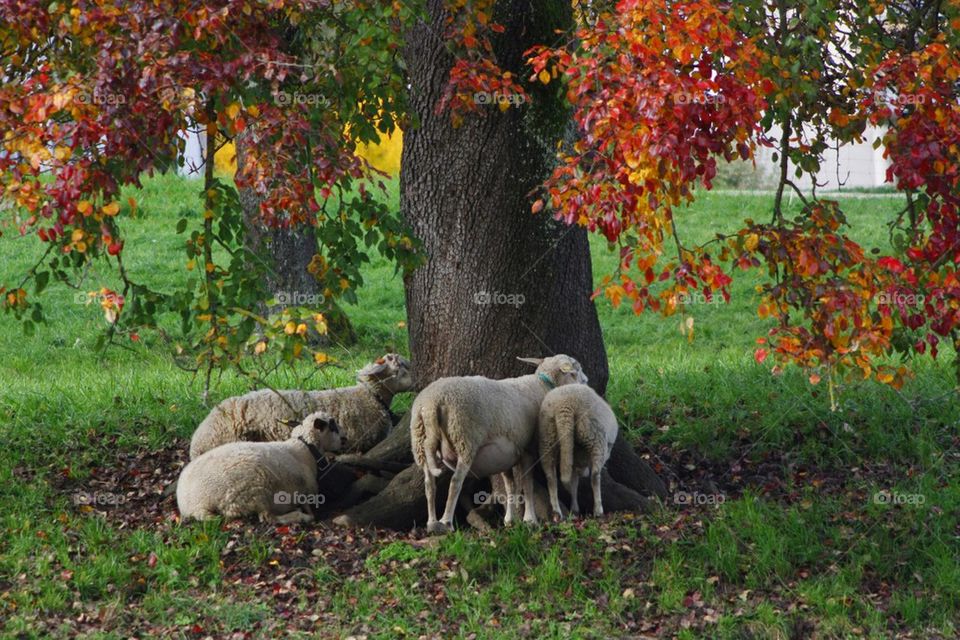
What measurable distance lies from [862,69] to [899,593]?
3140 mm

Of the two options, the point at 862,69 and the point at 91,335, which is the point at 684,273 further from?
the point at 91,335

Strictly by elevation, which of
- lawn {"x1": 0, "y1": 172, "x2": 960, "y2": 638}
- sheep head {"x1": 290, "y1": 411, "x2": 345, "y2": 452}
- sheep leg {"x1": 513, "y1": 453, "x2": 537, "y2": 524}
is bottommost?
lawn {"x1": 0, "y1": 172, "x2": 960, "y2": 638}

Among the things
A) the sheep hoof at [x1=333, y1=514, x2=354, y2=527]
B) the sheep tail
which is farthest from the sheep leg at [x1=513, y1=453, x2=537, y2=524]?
the sheep hoof at [x1=333, y1=514, x2=354, y2=527]

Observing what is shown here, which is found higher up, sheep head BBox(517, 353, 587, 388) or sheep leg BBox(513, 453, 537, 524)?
sheep head BBox(517, 353, 587, 388)

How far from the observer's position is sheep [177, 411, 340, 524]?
737cm

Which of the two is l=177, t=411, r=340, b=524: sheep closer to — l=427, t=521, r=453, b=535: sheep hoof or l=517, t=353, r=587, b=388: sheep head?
l=427, t=521, r=453, b=535: sheep hoof

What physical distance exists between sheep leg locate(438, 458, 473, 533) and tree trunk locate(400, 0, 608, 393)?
1.16 m

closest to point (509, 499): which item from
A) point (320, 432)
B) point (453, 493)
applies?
point (453, 493)

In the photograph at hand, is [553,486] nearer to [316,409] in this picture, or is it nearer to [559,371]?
[559,371]

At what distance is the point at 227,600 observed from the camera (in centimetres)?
660

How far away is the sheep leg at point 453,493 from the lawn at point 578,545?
0.10 m

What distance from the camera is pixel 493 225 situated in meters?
8.07

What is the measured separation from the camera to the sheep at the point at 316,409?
829cm

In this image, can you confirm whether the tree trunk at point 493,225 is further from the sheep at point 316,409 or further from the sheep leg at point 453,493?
the sheep leg at point 453,493
